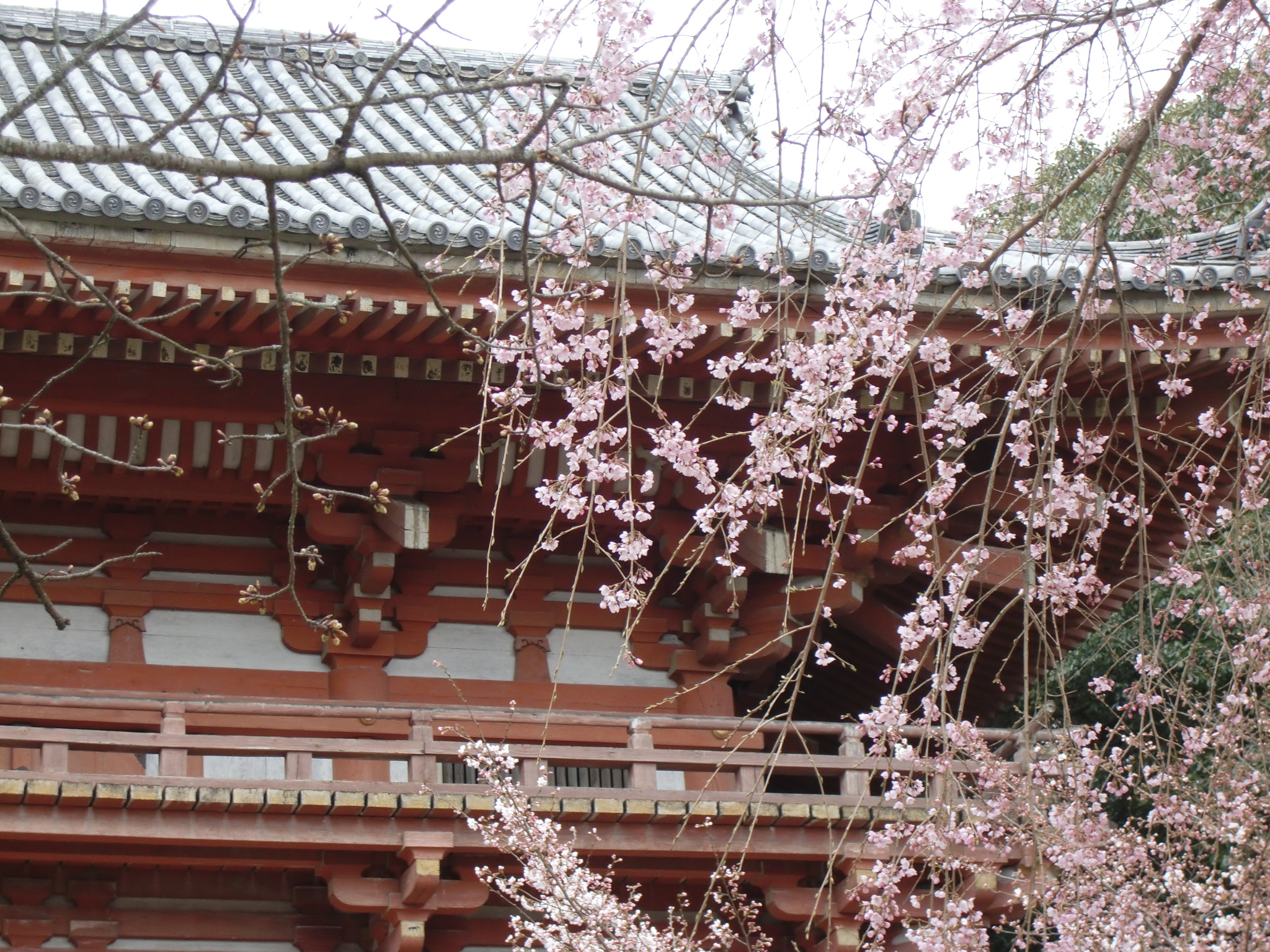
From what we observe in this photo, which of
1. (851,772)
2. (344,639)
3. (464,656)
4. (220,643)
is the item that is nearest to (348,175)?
(344,639)

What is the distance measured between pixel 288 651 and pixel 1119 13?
4982mm

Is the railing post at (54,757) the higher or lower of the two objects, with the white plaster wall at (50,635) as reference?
lower

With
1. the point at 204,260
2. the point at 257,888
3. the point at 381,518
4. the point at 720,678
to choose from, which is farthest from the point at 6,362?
the point at 720,678

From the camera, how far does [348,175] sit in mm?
7414

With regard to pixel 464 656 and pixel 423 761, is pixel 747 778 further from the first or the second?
pixel 464 656

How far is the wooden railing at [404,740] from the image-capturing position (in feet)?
21.0

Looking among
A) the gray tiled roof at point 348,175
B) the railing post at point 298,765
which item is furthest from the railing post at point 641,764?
the gray tiled roof at point 348,175

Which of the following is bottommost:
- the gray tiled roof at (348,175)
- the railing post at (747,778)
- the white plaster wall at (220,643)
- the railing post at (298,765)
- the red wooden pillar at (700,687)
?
the railing post at (747,778)

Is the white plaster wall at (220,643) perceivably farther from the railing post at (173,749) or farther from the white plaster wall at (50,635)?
the railing post at (173,749)

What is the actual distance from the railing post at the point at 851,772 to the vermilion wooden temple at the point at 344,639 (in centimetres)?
2

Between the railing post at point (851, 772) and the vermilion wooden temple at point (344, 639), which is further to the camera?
the railing post at point (851, 772)

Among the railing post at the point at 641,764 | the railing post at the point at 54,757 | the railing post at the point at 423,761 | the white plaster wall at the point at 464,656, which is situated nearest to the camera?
the railing post at the point at 54,757

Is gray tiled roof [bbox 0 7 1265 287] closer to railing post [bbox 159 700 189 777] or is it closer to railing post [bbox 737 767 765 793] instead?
railing post [bbox 159 700 189 777]

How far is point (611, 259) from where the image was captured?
687 cm
